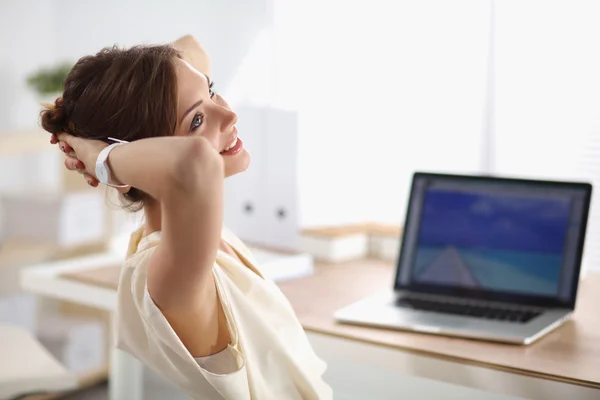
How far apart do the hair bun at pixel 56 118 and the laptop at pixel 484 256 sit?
0.67 m

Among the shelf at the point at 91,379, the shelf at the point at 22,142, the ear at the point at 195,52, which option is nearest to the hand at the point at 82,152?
the ear at the point at 195,52

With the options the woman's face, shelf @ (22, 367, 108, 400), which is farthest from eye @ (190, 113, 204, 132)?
shelf @ (22, 367, 108, 400)

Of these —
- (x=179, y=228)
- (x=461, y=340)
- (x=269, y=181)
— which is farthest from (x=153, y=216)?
(x=269, y=181)

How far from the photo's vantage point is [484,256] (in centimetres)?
169

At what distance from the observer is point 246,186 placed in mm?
2229

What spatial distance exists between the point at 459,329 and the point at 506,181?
355 mm

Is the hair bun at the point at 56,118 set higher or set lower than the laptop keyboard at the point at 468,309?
higher

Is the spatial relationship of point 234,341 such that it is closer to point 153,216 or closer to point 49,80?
point 153,216

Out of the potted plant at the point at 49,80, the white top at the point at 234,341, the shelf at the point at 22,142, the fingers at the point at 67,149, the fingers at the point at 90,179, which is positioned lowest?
the white top at the point at 234,341

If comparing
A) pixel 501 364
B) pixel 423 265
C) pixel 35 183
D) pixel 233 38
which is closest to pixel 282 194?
pixel 423 265

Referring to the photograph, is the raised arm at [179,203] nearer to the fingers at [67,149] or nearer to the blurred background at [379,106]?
the fingers at [67,149]

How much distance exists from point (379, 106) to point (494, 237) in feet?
2.99

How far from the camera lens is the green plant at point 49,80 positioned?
10.4 ft

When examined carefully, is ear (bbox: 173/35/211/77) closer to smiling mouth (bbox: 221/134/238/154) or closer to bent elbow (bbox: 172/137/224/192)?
smiling mouth (bbox: 221/134/238/154)
